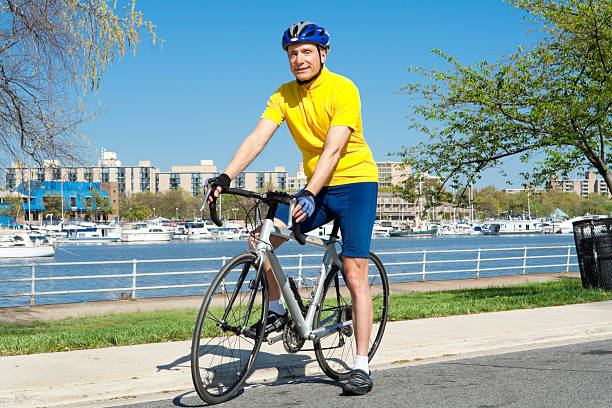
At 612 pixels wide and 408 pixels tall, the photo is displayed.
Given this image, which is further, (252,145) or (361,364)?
(361,364)

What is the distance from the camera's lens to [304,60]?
4.70m

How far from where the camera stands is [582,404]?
454 cm

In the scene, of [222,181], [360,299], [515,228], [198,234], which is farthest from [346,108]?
[515,228]

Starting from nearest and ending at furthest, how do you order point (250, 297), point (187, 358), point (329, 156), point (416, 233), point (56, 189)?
point (250, 297), point (329, 156), point (187, 358), point (56, 189), point (416, 233)

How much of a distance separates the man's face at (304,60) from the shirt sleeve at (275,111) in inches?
9.3

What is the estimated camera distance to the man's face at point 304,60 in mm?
4695

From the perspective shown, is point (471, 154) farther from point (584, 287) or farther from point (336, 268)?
point (336, 268)

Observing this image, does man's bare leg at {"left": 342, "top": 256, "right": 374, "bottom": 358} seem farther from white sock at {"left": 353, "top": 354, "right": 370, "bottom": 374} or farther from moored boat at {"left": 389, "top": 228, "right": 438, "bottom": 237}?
moored boat at {"left": 389, "top": 228, "right": 438, "bottom": 237}

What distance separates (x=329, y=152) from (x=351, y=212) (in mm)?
509

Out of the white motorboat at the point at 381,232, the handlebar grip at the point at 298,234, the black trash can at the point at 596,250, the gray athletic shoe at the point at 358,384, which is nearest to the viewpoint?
the handlebar grip at the point at 298,234

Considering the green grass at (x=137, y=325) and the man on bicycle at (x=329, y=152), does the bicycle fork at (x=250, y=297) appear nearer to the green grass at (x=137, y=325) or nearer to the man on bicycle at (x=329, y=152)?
the man on bicycle at (x=329, y=152)

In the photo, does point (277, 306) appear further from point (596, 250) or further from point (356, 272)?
point (596, 250)

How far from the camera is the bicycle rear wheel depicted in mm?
4203

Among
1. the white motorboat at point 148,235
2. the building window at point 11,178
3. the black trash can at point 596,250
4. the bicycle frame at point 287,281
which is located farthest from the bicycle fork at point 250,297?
the white motorboat at point 148,235
